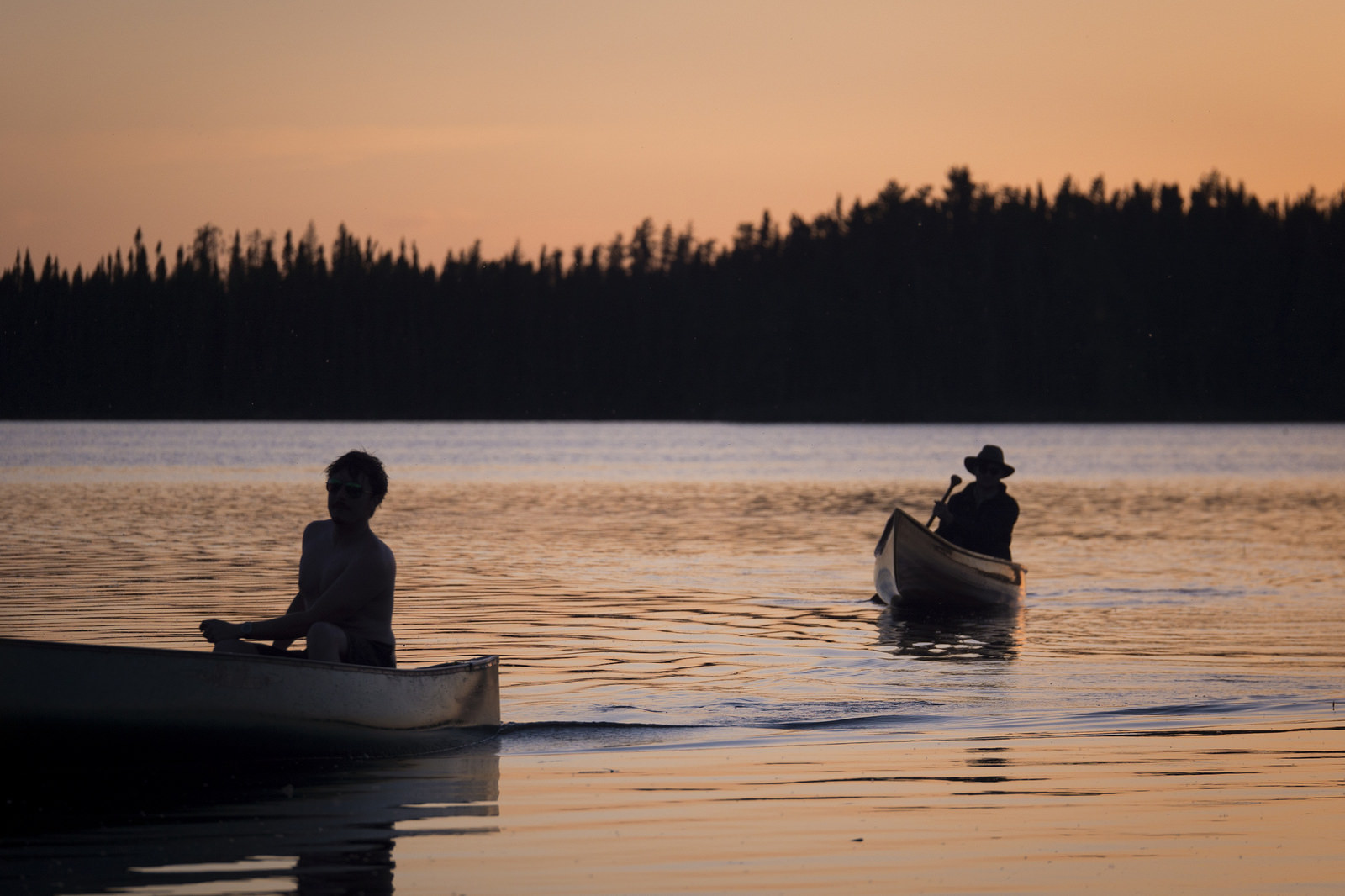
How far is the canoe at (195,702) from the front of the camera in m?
9.05

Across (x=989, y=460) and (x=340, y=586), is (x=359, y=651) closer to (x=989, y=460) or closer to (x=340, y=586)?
(x=340, y=586)

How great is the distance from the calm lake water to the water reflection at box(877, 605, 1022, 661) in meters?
0.10

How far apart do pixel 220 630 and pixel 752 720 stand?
4.51 m

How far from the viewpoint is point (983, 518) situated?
19.5m

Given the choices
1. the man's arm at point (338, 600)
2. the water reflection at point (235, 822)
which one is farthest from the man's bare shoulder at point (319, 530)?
the water reflection at point (235, 822)

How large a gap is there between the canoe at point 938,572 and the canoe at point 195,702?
32.9 feet

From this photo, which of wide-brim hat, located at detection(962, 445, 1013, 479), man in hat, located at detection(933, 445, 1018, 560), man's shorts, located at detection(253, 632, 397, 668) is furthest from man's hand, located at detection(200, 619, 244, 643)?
man in hat, located at detection(933, 445, 1018, 560)

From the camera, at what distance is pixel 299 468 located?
6812 centimetres

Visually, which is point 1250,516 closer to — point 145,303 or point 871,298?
point 871,298

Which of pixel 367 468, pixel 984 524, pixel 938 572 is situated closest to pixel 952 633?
pixel 938 572

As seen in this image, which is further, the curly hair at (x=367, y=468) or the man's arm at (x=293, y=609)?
the man's arm at (x=293, y=609)

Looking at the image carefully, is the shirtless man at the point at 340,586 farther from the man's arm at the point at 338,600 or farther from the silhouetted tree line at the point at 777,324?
the silhouetted tree line at the point at 777,324

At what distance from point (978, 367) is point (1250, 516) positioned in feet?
403

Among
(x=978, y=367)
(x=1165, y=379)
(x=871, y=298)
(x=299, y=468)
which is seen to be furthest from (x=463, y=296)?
(x=299, y=468)
